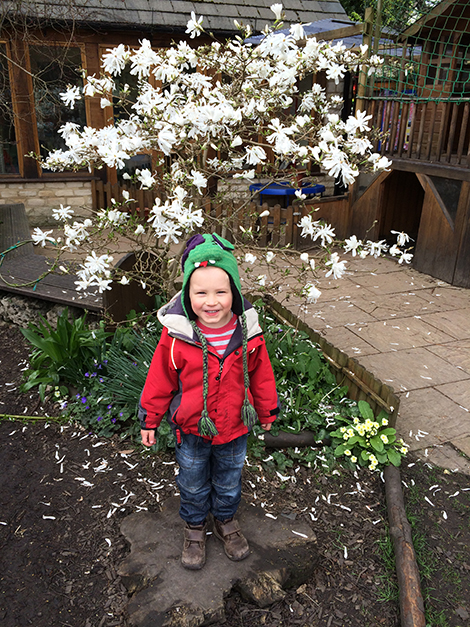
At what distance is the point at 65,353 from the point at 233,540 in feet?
6.06

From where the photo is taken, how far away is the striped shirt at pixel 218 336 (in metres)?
2.17

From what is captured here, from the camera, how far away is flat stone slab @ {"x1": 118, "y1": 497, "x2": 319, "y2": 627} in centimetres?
213

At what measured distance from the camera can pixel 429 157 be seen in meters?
6.43

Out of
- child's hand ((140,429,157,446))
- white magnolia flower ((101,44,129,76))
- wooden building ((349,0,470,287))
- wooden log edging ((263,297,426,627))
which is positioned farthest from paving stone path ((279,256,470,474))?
white magnolia flower ((101,44,129,76))

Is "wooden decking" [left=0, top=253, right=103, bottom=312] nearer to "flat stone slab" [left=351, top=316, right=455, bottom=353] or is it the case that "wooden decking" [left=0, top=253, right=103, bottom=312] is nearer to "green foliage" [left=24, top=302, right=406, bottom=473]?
"green foliage" [left=24, top=302, right=406, bottom=473]

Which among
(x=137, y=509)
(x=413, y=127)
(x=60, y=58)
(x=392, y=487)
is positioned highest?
(x=60, y=58)

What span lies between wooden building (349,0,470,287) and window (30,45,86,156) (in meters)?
4.53

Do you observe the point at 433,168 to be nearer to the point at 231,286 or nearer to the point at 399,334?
the point at 399,334

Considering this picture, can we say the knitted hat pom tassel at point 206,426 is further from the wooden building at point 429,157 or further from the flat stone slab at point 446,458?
the wooden building at point 429,157

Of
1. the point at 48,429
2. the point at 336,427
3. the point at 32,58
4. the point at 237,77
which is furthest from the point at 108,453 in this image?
the point at 32,58

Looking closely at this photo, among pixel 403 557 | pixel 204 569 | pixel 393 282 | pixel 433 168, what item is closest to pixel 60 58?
pixel 433 168

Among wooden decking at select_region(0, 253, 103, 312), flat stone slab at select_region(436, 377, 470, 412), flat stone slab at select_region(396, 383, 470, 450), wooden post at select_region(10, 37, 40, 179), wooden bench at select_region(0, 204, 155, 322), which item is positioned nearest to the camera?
flat stone slab at select_region(396, 383, 470, 450)

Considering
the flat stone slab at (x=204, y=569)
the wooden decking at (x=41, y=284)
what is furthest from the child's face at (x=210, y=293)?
the wooden decking at (x=41, y=284)

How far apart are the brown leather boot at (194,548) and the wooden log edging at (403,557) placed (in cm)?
87
